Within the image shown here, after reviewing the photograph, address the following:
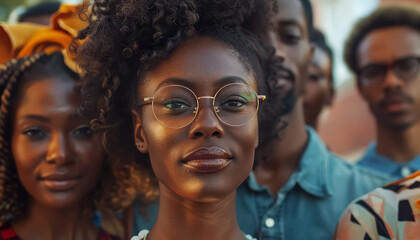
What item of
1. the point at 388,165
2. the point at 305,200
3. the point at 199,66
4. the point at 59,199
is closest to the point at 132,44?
the point at 199,66

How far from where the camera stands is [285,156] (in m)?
3.17

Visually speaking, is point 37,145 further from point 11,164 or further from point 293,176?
point 293,176

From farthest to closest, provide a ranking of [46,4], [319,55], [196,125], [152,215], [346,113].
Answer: [346,113] < [319,55] < [46,4] < [152,215] < [196,125]

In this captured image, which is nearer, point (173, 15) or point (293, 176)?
point (173, 15)

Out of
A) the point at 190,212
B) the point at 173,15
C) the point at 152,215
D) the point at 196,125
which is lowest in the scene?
the point at 152,215

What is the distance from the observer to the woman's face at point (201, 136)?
2.00m

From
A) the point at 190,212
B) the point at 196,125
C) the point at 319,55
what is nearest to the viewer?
the point at 196,125

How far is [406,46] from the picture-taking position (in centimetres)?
390

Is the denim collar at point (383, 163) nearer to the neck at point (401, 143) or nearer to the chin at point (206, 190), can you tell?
the neck at point (401, 143)

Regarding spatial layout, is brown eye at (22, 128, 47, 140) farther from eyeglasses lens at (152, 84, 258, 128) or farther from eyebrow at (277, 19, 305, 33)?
eyebrow at (277, 19, 305, 33)

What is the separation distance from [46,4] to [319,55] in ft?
9.45

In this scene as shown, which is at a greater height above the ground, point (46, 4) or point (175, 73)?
point (46, 4)

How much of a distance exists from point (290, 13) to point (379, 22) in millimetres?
1387

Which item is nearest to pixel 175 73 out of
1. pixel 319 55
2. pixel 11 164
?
pixel 11 164
